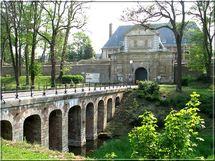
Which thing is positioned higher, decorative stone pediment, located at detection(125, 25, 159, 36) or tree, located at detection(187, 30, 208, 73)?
decorative stone pediment, located at detection(125, 25, 159, 36)

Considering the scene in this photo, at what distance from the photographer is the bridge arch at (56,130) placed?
54.9ft

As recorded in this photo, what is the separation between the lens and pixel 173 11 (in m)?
25.5

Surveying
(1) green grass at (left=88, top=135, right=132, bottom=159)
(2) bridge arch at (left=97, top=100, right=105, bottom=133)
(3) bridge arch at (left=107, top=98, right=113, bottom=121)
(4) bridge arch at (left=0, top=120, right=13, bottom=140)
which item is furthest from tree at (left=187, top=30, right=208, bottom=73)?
(4) bridge arch at (left=0, top=120, right=13, bottom=140)

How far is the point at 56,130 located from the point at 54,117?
0.66 metres

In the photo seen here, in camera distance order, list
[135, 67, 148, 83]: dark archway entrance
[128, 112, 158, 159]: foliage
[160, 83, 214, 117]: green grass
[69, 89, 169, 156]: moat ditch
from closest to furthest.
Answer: [128, 112, 158, 159]: foliage < [69, 89, 169, 156]: moat ditch < [160, 83, 214, 117]: green grass < [135, 67, 148, 83]: dark archway entrance

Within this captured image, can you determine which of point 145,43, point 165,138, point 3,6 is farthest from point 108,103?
point 165,138

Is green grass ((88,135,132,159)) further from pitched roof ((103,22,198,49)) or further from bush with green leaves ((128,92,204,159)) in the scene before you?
pitched roof ((103,22,198,49))

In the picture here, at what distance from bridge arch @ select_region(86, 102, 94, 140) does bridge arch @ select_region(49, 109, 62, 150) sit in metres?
4.77

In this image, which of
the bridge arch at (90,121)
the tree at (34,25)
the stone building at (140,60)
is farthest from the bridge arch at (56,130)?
the stone building at (140,60)

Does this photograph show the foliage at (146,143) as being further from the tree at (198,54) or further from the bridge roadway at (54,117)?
the tree at (198,54)

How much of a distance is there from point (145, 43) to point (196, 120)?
3472 cm

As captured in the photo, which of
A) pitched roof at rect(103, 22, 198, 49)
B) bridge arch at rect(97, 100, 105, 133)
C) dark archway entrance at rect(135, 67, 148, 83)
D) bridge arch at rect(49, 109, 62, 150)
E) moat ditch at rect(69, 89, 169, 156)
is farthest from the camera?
pitched roof at rect(103, 22, 198, 49)

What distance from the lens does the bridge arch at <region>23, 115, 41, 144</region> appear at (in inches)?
574

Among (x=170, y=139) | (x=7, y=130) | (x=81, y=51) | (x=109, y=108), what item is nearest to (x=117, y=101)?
(x=109, y=108)
